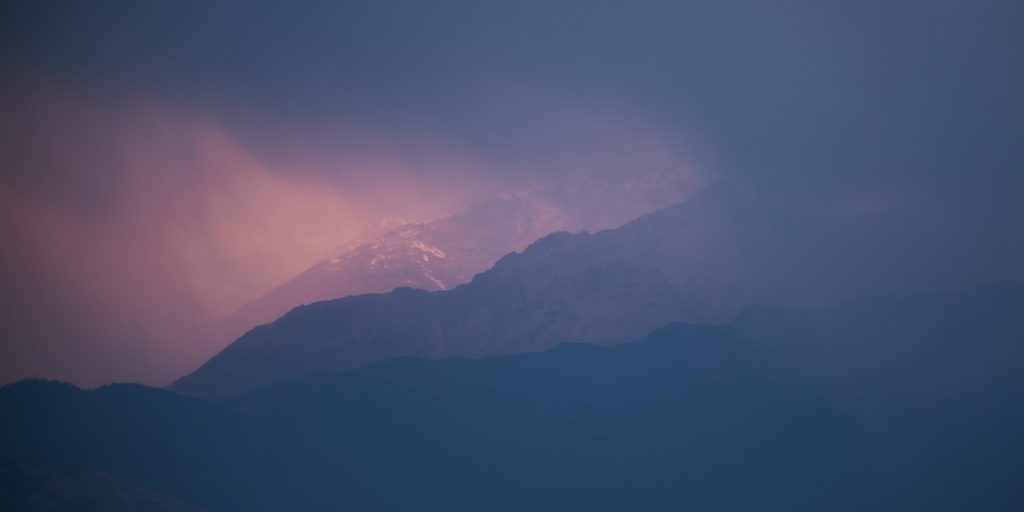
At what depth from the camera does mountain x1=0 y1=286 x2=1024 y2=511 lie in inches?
2640

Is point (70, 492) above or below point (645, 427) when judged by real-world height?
above

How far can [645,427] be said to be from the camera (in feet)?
255

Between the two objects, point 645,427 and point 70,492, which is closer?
point 70,492

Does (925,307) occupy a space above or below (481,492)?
above

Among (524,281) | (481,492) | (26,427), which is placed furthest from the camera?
(524,281)

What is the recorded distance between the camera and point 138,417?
7562 centimetres

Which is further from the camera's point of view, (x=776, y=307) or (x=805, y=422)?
(x=776, y=307)

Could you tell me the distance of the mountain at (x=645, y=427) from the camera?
67062 millimetres

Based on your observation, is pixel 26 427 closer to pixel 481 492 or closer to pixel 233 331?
pixel 481 492

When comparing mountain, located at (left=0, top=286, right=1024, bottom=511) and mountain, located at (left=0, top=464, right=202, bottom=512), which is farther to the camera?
mountain, located at (left=0, top=286, right=1024, bottom=511)

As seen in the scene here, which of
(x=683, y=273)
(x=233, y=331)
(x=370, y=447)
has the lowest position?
(x=370, y=447)

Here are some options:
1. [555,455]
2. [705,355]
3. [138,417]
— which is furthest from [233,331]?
[705,355]

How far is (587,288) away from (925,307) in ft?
117

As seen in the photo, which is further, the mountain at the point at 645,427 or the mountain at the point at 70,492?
the mountain at the point at 645,427
